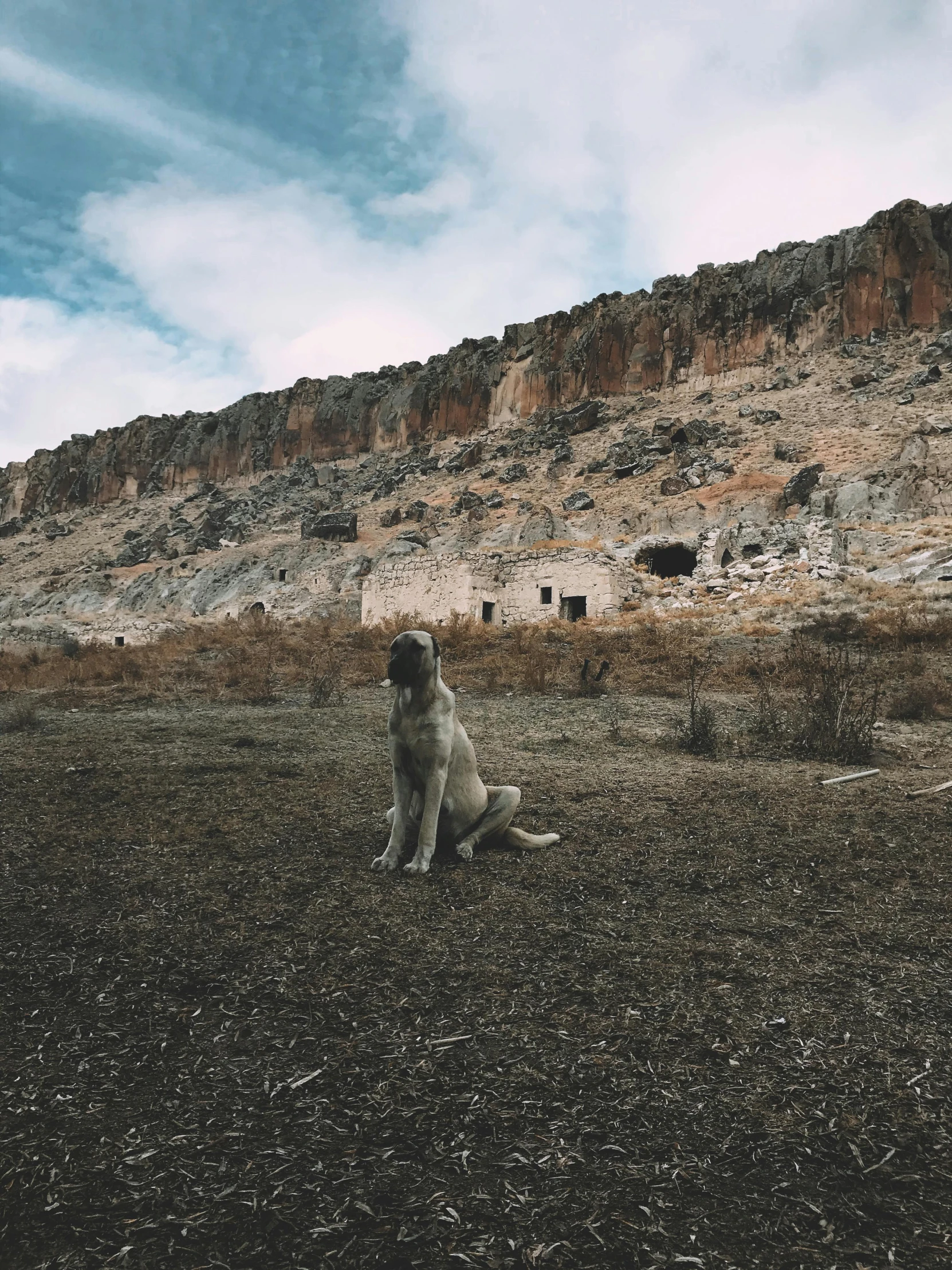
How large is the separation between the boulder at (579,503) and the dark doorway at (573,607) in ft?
55.4

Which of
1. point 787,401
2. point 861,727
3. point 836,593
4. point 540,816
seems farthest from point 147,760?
point 787,401

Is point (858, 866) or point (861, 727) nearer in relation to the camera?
point (858, 866)

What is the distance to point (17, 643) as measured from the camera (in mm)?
24297

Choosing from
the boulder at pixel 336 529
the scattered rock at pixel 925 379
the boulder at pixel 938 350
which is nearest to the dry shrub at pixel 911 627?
the boulder at pixel 336 529

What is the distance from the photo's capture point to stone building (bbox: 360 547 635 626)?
19.8 meters

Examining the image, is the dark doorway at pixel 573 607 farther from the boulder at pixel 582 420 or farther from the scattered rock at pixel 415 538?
the boulder at pixel 582 420

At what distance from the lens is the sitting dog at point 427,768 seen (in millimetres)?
3480

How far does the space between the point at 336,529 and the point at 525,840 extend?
3688 cm

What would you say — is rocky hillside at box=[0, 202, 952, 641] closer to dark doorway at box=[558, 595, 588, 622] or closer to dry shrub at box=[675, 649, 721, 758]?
dark doorway at box=[558, 595, 588, 622]

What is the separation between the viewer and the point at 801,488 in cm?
2906

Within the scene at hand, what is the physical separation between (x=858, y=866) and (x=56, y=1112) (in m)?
3.59

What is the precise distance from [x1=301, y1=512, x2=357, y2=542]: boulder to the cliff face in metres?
26.6

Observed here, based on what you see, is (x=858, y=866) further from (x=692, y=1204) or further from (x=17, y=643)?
(x=17, y=643)

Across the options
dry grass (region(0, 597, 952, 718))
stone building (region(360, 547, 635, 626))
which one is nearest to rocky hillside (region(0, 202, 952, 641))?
stone building (region(360, 547, 635, 626))
